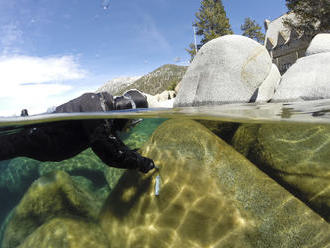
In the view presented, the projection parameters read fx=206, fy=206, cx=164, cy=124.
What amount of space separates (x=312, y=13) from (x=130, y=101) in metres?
23.2

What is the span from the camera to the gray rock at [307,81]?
7.32 metres

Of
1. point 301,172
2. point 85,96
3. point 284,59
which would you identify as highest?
point 284,59

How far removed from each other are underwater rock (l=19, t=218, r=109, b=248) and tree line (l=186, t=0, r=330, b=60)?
24.1 m

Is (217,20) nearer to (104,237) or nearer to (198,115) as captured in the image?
(198,115)

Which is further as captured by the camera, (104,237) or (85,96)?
(85,96)

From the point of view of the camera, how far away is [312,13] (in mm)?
19031

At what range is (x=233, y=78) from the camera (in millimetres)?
9102

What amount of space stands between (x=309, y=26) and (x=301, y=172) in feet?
75.6

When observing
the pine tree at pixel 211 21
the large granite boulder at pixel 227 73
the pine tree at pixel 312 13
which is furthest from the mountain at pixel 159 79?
the large granite boulder at pixel 227 73

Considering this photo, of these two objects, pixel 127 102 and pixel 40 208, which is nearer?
pixel 127 102

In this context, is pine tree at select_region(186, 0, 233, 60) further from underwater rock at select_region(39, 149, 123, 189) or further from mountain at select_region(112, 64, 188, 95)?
mountain at select_region(112, 64, 188, 95)

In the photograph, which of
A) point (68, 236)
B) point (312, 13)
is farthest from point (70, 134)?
point (312, 13)

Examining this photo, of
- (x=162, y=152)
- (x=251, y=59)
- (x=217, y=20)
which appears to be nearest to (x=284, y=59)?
(x=217, y=20)

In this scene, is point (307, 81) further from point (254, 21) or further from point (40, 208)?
point (254, 21)
